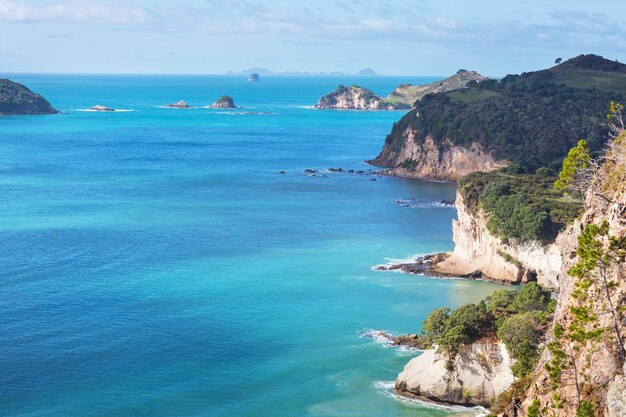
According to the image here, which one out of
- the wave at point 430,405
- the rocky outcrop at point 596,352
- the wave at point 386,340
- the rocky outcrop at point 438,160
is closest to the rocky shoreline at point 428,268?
the wave at point 386,340

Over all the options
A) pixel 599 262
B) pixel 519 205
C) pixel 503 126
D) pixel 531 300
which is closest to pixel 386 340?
pixel 531 300

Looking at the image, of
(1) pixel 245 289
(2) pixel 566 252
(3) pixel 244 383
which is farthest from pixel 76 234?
(2) pixel 566 252

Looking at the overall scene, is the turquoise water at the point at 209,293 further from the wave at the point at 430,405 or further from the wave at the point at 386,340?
the wave at the point at 386,340

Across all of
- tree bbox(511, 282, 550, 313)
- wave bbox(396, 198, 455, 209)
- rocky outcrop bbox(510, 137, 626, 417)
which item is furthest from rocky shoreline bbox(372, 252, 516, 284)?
rocky outcrop bbox(510, 137, 626, 417)

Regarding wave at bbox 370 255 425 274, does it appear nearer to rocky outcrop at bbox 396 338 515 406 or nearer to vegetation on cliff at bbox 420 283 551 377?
vegetation on cliff at bbox 420 283 551 377

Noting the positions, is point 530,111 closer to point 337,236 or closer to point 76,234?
point 337,236

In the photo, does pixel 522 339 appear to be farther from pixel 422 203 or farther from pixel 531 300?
pixel 422 203
